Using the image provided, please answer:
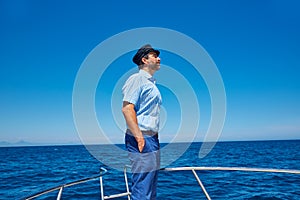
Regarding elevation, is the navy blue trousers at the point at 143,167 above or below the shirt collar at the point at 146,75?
below

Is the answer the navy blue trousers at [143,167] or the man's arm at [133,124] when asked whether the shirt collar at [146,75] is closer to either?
the man's arm at [133,124]

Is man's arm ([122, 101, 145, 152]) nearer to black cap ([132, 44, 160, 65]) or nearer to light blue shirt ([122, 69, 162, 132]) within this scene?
light blue shirt ([122, 69, 162, 132])

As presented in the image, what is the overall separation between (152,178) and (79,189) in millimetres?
8272

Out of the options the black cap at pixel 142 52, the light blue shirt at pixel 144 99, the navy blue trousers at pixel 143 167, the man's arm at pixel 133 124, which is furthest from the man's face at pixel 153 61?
the navy blue trousers at pixel 143 167

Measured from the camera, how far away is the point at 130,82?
2.04m

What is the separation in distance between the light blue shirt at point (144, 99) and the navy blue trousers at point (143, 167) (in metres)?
0.11

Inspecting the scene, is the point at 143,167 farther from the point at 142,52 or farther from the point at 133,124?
the point at 142,52

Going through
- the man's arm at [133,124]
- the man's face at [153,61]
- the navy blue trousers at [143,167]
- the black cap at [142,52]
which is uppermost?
the black cap at [142,52]

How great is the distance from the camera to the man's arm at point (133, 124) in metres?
1.89

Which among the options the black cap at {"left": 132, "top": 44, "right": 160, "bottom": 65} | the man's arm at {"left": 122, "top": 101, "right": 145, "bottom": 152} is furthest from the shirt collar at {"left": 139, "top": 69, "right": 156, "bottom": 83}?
the man's arm at {"left": 122, "top": 101, "right": 145, "bottom": 152}

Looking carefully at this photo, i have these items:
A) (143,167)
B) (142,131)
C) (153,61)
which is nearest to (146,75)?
(153,61)

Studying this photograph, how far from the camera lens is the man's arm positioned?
189cm

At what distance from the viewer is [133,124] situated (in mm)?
1886

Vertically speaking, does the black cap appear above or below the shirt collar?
above
